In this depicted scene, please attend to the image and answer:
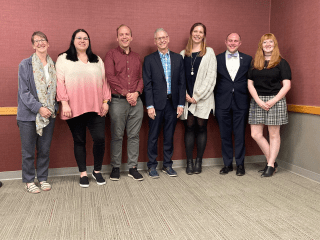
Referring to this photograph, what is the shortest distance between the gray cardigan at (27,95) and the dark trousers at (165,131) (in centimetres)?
120

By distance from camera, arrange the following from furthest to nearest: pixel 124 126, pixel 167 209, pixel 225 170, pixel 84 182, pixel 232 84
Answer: pixel 225 170
pixel 232 84
pixel 124 126
pixel 84 182
pixel 167 209

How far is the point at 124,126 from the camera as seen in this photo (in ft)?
9.75

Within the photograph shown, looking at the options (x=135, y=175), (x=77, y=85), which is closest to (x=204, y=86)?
(x=135, y=175)

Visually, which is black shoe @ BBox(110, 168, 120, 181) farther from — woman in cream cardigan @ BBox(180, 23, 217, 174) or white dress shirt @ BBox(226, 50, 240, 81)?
white dress shirt @ BBox(226, 50, 240, 81)

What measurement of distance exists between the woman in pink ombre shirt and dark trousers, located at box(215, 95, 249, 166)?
1349 mm

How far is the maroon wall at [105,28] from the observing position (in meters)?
2.87

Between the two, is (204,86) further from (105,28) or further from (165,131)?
(105,28)

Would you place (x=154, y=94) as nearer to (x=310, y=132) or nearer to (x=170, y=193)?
(x=170, y=193)

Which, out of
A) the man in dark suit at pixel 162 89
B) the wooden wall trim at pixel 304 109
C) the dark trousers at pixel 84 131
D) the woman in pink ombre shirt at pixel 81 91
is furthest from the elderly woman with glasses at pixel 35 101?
the wooden wall trim at pixel 304 109

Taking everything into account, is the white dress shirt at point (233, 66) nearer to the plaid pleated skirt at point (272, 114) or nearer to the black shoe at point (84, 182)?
the plaid pleated skirt at point (272, 114)

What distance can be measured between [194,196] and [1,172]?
2.12 m

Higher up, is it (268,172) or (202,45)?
(202,45)

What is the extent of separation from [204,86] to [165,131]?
677mm

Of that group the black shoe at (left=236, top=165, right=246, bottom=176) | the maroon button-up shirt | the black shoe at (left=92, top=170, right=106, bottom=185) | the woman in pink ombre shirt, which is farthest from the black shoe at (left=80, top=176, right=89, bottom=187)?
the black shoe at (left=236, top=165, right=246, bottom=176)
